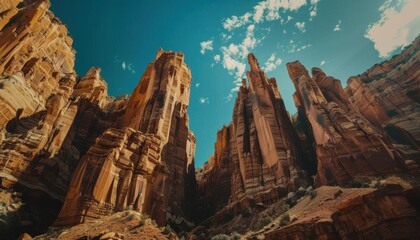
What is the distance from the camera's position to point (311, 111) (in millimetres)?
47531

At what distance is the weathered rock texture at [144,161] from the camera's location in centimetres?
2867

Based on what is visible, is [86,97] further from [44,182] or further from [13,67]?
[44,182]

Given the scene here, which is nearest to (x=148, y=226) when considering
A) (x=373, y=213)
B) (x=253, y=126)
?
(x=373, y=213)

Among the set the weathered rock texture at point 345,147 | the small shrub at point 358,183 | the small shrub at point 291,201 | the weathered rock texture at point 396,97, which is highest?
the weathered rock texture at point 396,97

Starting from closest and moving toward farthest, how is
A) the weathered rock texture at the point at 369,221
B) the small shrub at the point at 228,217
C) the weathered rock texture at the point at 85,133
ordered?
the weathered rock texture at the point at 369,221, the weathered rock texture at the point at 85,133, the small shrub at the point at 228,217

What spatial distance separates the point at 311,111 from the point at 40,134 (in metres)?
44.5

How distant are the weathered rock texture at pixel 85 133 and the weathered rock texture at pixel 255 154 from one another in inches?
257

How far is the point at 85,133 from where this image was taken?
51094 millimetres

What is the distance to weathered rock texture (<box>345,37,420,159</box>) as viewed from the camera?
54.4m

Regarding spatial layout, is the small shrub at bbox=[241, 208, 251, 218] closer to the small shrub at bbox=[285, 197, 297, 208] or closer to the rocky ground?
the small shrub at bbox=[285, 197, 297, 208]

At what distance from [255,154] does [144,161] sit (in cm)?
2137

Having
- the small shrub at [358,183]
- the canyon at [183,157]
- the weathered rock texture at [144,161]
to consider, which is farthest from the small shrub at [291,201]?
the weathered rock texture at [144,161]

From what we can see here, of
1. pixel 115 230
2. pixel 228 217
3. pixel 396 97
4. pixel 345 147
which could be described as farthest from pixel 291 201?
pixel 396 97

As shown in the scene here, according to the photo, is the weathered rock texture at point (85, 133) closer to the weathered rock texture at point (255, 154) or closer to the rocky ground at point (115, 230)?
the rocky ground at point (115, 230)
